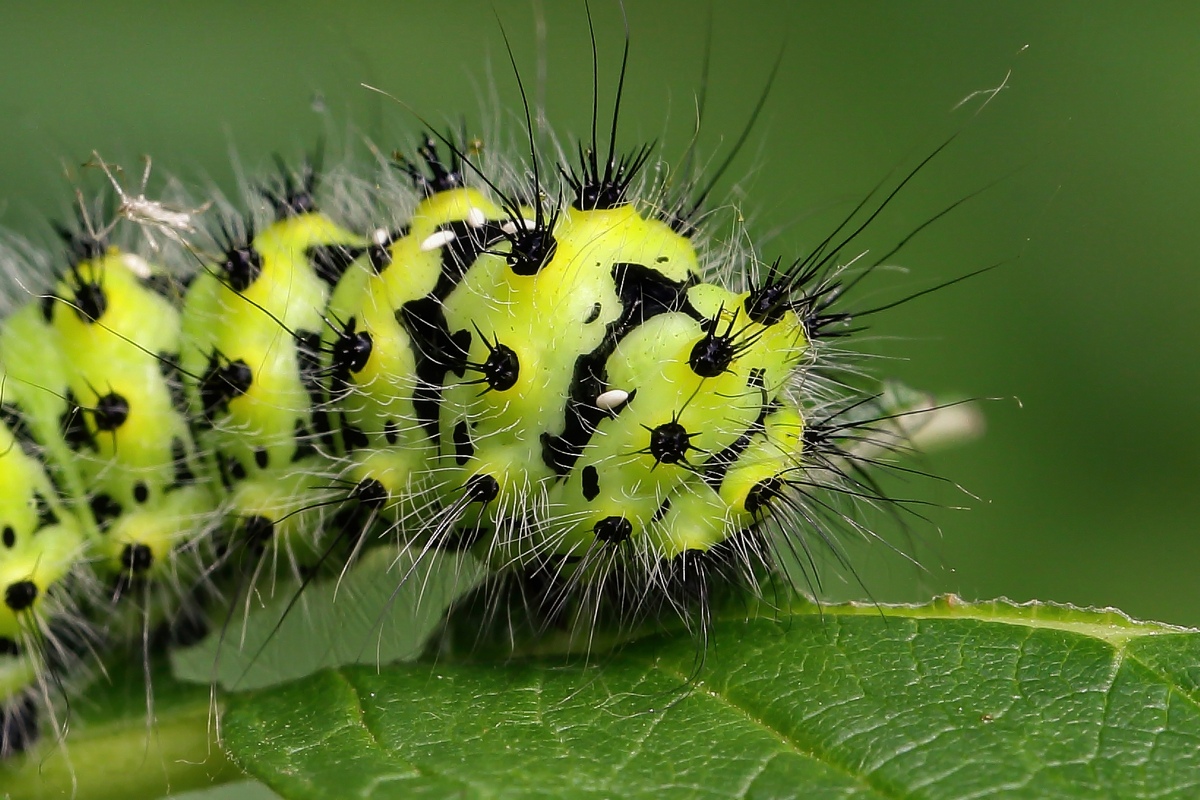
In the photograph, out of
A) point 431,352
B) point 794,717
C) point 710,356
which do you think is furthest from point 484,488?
point 794,717

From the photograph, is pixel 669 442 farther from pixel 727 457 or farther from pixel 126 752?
pixel 126 752

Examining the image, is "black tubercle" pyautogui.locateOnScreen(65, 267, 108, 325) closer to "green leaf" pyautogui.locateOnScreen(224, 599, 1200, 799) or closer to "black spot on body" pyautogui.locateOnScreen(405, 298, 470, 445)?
"black spot on body" pyautogui.locateOnScreen(405, 298, 470, 445)

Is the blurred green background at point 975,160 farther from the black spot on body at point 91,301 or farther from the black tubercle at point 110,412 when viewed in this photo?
the black tubercle at point 110,412

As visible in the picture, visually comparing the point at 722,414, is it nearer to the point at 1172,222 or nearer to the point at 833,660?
the point at 833,660

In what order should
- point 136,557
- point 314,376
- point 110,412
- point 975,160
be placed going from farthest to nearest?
point 975,160
point 136,557
point 110,412
point 314,376

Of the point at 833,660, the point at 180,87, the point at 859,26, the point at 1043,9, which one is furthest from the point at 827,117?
the point at 833,660

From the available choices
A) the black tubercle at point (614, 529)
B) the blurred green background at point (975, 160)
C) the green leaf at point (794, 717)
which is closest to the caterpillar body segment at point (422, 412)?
the black tubercle at point (614, 529)
